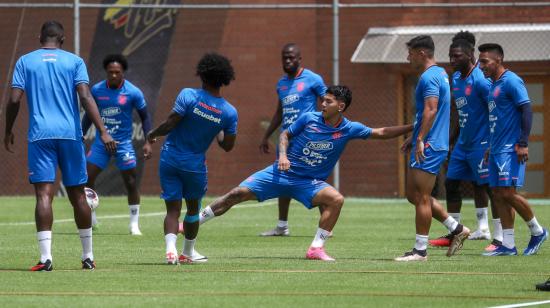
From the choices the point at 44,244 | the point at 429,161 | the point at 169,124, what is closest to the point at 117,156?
the point at 169,124

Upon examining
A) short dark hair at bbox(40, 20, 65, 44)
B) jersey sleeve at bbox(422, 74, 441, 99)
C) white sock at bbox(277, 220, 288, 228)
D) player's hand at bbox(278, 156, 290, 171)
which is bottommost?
white sock at bbox(277, 220, 288, 228)

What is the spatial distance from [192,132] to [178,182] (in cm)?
51

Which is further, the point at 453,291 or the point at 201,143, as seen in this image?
the point at 201,143

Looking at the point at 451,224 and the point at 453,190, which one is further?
the point at 453,190

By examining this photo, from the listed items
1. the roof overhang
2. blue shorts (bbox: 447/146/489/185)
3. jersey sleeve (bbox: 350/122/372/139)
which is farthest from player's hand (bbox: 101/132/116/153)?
the roof overhang

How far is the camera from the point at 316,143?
12.7 meters

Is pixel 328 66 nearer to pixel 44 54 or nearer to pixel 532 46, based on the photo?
pixel 532 46

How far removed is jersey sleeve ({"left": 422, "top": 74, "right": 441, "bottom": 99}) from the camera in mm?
11953

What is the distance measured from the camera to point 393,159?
2608cm

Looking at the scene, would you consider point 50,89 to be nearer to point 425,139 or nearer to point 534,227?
point 425,139

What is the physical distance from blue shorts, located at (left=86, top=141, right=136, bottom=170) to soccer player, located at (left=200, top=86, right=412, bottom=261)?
13.9 feet

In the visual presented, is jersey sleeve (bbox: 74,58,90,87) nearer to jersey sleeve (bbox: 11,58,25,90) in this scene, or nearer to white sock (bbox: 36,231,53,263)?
jersey sleeve (bbox: 11,58,25,90)

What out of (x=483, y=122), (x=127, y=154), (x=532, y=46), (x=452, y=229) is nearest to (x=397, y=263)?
(x=452, y=229)

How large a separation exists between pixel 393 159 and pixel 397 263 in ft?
47.1
